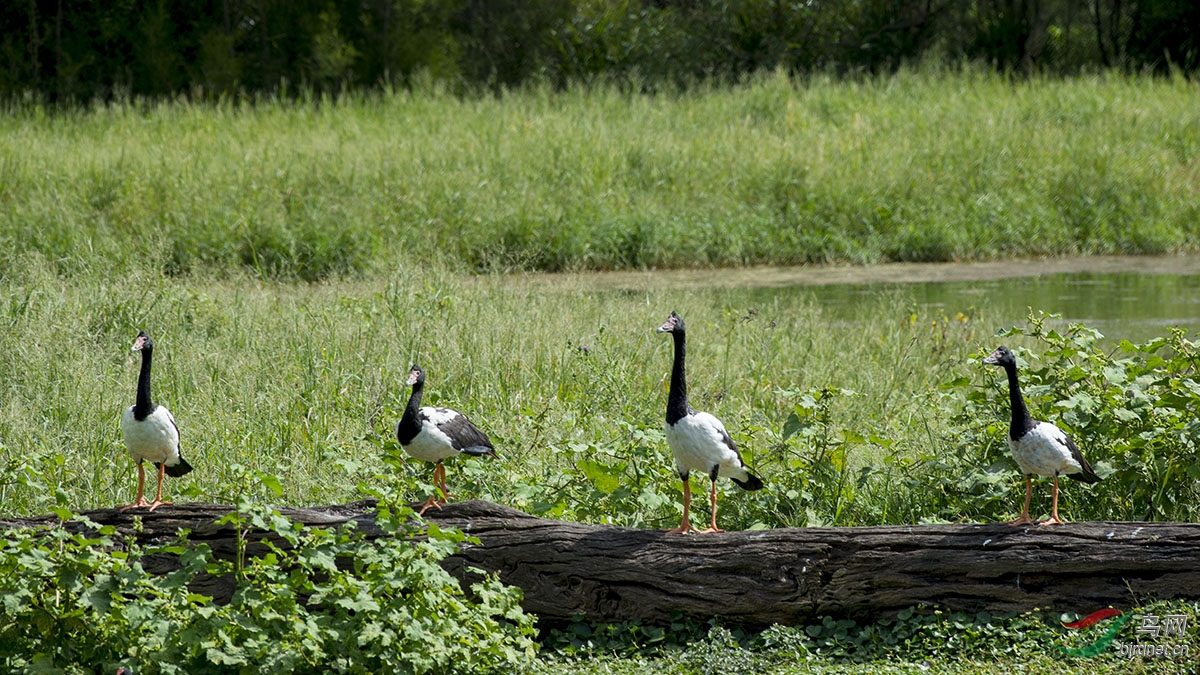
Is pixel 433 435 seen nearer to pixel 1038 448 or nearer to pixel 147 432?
pixel 147 432

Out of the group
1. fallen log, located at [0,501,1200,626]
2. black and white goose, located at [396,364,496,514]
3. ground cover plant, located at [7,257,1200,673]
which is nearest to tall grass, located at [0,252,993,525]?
ground cover plant, located at [7,257,1200,673]

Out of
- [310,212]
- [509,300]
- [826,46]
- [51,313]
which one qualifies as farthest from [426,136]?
[826,46]

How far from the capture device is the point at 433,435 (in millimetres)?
5930

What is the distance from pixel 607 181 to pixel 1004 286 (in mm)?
5145

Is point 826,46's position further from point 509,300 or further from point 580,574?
point 580,574

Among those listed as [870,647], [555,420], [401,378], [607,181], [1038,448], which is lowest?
[870,647]

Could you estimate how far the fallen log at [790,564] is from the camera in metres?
5.40

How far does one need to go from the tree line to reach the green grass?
559 cm

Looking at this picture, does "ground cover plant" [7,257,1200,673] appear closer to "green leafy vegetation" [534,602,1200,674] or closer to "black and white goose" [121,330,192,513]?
"green leafy vegetation" [534,602,1200,674]

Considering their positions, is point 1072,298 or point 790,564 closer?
point 790,564

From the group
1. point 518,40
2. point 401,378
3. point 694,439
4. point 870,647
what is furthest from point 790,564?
point 518,40

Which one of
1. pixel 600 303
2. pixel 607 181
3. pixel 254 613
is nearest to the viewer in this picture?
pixel 254 613

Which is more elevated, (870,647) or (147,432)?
(147,432)

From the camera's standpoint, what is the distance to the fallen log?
540 centimetres
